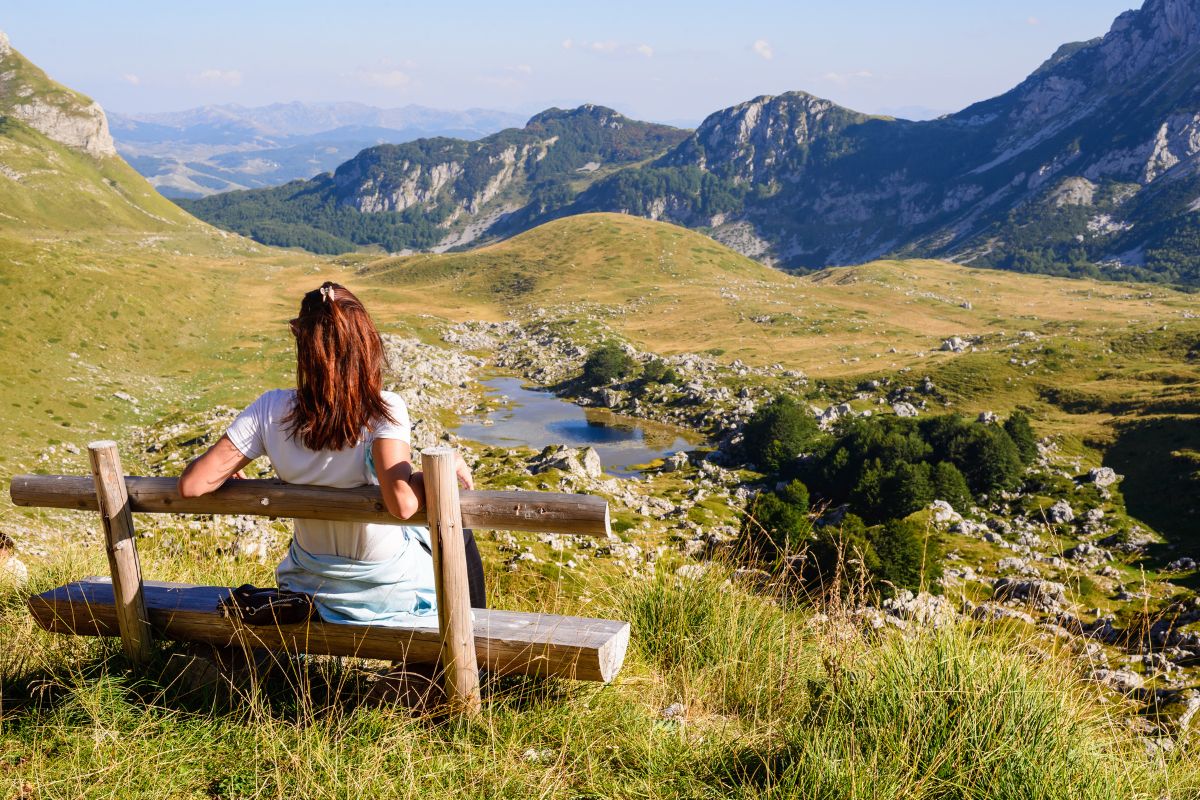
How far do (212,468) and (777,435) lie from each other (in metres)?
62.3

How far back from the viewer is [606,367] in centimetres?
9525

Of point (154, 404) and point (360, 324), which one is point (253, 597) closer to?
point (360, 324)

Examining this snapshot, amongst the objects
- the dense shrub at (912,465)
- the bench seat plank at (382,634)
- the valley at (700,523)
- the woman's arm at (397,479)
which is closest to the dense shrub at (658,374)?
the valley at (700,523)

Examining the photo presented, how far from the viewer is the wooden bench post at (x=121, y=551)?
619cm

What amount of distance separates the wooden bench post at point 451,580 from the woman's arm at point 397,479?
0.12 m

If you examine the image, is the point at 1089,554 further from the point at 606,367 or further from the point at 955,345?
the point at 955,345

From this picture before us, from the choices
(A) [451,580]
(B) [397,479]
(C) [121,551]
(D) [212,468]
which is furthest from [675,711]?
(C) [121,551]

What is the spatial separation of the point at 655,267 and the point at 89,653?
175057 millimetres

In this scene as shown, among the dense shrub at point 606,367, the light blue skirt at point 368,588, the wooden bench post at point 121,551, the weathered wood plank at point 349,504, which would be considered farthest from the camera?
the dense shrub at point 606,367

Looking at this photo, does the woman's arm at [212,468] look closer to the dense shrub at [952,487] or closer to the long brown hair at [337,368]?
the long brown hair at [337,368]

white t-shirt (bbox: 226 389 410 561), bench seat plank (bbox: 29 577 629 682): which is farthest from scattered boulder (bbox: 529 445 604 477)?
white t-shirt (bbox: 226 389 410 561)

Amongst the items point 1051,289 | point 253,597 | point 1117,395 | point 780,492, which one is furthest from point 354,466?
point 1051,289

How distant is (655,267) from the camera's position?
177625 millimetres

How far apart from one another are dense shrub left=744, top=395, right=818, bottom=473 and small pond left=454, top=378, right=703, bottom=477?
9056mm
